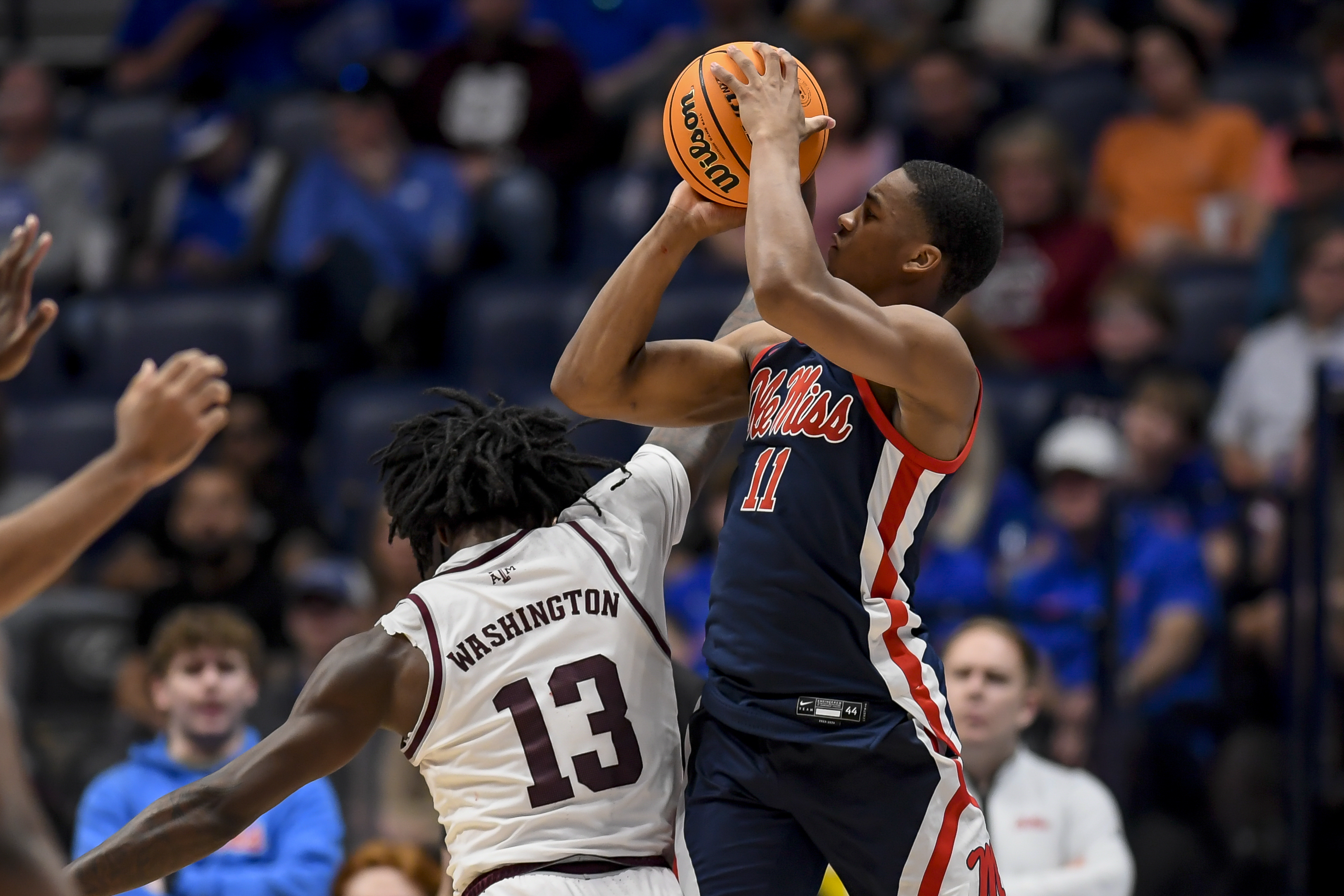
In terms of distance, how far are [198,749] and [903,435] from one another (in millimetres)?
3441

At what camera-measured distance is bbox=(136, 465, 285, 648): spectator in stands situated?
867 centimetres

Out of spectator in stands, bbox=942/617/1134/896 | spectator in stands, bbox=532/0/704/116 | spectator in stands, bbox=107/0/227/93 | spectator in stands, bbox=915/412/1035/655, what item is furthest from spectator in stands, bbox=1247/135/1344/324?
spectator in stands, bbox=107/0/227/93

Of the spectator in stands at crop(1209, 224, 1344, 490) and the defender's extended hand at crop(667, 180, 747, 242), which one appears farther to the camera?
the spectator in stands at crop(1209, 224, 1344, 490)

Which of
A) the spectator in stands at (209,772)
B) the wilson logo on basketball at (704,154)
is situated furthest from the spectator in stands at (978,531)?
the wilson logo on basketball at (704,154)

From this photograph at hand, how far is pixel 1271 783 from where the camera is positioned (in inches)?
286

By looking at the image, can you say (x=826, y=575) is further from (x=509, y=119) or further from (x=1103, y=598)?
(x=509, y=119)

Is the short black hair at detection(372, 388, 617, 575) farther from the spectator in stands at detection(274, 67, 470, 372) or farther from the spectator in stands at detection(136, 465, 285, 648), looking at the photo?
the spectator in stands at detection(274, 67, 470, 372)

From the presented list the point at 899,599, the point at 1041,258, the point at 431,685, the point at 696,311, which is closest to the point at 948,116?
the point at 1041,258

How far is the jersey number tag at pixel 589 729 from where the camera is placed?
3816 millimetres

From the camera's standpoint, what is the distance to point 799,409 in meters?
4.07

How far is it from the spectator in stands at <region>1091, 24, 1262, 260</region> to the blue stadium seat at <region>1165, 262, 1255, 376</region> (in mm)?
339

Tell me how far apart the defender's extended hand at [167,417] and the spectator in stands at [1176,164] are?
6.88 meters

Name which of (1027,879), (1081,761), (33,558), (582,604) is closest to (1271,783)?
(1081,761)

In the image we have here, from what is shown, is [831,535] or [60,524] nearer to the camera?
[60,524]
